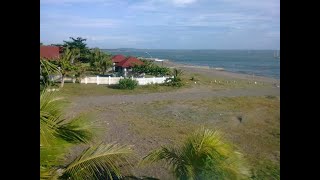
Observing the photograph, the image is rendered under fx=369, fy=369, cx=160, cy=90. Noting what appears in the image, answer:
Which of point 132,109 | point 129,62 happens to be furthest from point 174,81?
point 132,109

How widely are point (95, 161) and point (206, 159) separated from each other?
2.00ft

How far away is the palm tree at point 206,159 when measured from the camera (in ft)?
6.58

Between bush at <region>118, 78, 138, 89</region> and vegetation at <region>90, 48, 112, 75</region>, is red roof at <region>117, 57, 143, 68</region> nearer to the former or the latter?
vegetation at <region>90, 48, 112, 75</region>

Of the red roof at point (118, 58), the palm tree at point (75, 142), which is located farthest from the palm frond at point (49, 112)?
the red roof at point (118, 58)

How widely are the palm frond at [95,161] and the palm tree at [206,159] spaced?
1.28 ft

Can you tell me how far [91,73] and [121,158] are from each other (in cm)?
1303

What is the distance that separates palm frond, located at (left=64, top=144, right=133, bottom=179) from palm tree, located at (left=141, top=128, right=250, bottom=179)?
1.28ft

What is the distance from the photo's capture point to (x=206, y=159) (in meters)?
2.02

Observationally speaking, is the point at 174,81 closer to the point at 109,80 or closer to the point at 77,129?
the point at 109,80

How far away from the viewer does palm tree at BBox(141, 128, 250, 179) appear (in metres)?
2.01

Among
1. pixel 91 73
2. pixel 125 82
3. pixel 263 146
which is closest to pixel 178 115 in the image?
pixel 263 146

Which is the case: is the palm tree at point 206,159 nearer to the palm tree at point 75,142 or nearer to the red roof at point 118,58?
the palm tree at point 75,142

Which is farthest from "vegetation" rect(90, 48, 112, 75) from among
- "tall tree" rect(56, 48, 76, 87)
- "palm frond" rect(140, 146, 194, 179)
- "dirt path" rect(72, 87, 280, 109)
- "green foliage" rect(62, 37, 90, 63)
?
"palm frond" rect(140, 146, 194, 179)
